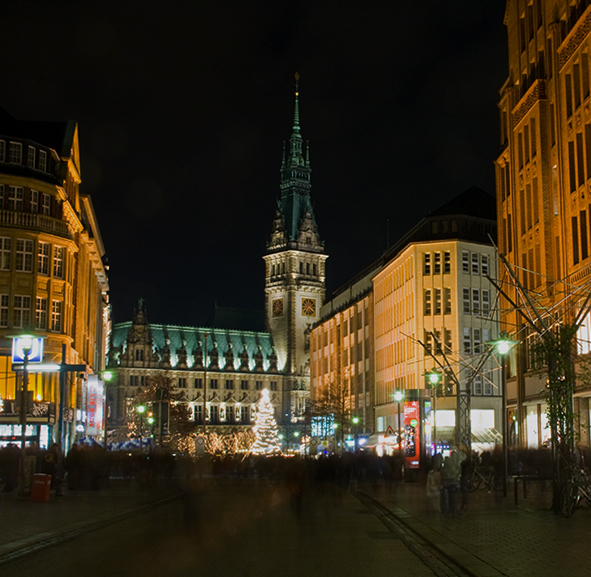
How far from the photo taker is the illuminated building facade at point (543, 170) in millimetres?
44625

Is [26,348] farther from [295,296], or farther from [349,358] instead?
[295,296]

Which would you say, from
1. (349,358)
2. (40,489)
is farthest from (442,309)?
(40,489)

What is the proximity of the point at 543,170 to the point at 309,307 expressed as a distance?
467 feet

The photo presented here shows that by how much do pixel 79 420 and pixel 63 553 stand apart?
57.5m

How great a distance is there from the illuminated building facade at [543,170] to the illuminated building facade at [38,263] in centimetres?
2572

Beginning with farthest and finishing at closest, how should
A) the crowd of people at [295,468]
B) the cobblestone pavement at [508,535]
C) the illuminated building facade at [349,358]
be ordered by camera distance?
1. the illuminated building facade at [349,358]
2. the crowd of people at [295,468]
3. the cobblestone pavement at [508,535]

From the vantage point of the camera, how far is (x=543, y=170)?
167ft

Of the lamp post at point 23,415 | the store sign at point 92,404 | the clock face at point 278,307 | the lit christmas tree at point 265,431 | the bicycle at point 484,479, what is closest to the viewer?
the lamp post at point 23,415

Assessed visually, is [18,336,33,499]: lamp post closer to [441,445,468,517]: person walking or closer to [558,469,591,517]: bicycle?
[441,445,468,517]: person walking

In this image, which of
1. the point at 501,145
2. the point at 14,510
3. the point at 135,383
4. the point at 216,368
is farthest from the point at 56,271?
the point at 216,368

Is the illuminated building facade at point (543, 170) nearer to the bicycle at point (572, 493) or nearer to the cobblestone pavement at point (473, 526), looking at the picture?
the cobblestone pavement at point (473, 526)

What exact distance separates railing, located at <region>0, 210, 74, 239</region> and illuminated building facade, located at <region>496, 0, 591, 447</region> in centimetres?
2736

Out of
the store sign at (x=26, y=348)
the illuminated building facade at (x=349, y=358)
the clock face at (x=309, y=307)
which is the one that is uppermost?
the clock face at (x=309, y=307)

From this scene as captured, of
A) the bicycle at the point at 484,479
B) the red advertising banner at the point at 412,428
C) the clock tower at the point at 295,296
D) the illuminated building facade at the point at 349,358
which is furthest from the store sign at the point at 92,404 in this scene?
the clock tower at the point at 295,296
